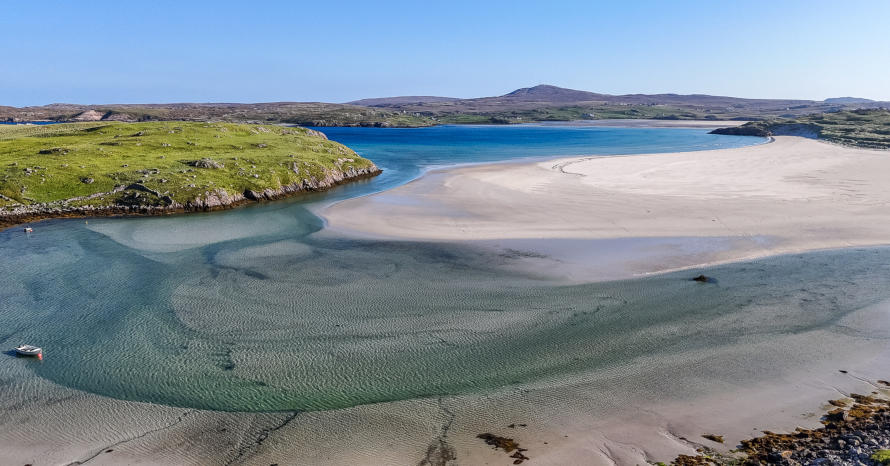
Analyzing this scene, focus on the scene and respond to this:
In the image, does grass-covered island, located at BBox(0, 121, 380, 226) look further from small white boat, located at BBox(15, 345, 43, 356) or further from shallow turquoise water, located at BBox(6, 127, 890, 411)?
small white boat, located at BBox(15, 345, 43, 356)

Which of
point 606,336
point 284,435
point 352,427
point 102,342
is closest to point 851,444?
point 606,336

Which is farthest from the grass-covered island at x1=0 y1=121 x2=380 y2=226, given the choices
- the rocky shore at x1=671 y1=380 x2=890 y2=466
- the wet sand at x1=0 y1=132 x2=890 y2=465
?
the rocky shore at x1=671 y1=380 x2=890 y2=466

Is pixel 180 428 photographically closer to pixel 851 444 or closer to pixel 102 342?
pixel 102 342

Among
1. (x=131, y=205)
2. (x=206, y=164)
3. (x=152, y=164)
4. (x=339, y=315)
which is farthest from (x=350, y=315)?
(x=152, y=164)

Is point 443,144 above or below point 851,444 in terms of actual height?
above

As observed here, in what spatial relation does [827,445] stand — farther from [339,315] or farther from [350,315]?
[339,315]

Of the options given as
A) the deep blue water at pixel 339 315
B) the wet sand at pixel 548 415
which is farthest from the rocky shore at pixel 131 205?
the wet sand at pixel 548 415
